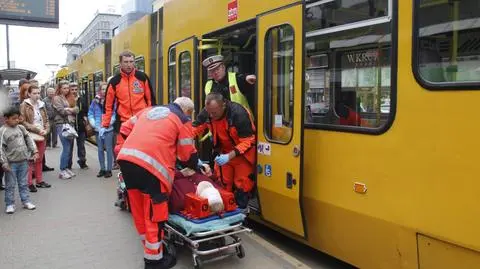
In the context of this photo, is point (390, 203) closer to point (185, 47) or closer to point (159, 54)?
point (185, 47)

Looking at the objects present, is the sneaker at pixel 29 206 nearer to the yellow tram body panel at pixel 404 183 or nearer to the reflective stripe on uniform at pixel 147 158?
the reflective stripe on uniform at pixel 147 158

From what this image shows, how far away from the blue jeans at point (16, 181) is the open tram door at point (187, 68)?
222 centimetres

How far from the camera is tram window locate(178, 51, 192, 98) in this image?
6075 millimetres

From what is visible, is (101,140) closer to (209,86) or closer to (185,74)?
(185,74)

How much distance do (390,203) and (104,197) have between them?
4475mm

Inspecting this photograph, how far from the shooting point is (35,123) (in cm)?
701

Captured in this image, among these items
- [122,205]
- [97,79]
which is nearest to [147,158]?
[122,205]

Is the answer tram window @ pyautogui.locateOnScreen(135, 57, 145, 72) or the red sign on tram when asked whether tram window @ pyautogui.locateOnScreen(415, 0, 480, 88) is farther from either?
tram window @ pyautogui.locateOnScreen(135, 57, 145, 72)

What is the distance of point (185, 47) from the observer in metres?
6.05

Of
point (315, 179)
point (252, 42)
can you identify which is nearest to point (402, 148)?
point (315, 179)

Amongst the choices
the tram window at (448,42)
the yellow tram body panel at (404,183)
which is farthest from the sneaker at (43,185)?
the tram window at (448,42)

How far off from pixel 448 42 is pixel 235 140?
7.73 ft

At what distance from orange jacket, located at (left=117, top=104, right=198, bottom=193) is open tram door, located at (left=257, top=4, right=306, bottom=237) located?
31.3 inches

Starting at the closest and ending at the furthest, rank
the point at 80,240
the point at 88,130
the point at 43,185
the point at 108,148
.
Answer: the point at 80,240, the point at 43,185, the point at 108,148, the point at 88,130
